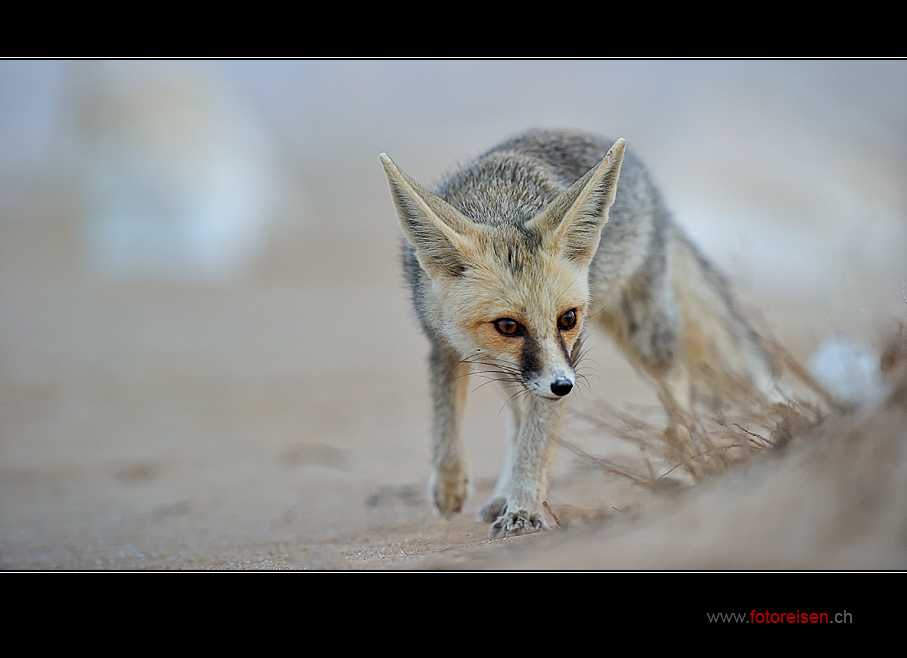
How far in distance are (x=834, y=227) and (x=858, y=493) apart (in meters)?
7.29

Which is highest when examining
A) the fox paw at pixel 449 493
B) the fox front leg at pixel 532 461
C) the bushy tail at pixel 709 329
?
the bushy tail at pixel 709 329

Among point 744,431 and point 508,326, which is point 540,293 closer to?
point 508,326

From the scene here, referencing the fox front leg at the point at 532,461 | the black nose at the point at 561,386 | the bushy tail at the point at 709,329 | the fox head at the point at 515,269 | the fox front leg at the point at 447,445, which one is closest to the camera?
the black nose at the point at 561,386

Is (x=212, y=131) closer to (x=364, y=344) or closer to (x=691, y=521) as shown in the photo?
(x=364, y=344)

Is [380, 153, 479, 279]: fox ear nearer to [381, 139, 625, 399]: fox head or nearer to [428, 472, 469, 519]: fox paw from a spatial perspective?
[381, 139, 625, 399]: fox head

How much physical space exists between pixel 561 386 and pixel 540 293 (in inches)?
15.9

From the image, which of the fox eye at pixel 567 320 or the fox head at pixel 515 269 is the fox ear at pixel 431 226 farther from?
the fox eye at pixel 567 320

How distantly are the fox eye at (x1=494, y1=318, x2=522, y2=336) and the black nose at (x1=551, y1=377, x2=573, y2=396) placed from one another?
0.97 feet

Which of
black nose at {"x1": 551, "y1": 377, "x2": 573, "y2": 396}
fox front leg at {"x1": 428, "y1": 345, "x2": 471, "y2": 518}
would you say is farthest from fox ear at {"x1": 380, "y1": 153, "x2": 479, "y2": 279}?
fox front leg at {"x1": 428, "y1": 345, "x2": 471, "y2": 518}

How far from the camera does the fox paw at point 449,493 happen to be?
3768 mm

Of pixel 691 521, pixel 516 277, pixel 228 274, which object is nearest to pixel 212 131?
pixel 228 274

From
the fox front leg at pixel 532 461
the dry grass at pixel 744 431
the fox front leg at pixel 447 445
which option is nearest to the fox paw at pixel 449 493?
the fox front leg at pixel 447 445

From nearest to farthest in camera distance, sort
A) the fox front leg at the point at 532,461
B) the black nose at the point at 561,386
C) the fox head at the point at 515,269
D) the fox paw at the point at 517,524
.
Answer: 1. the black nose at the point at 561,386
2. the fox head at the point at 515,269
3. the fox paw at the point at 517,524
4. the fox front leg at the point at 532,461

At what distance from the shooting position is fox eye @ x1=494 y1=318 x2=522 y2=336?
2.88 meters
